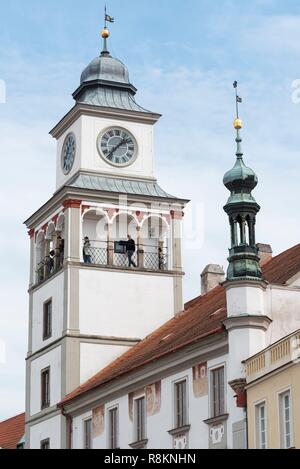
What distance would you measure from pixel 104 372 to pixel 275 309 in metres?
13.2

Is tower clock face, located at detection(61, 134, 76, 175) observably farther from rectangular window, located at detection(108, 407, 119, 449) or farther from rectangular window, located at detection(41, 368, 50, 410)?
rectangular window, located at detection(108, 407, 119, 449)

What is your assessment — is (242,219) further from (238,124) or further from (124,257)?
(124,257)

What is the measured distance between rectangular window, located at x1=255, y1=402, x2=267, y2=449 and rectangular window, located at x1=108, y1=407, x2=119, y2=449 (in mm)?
11563

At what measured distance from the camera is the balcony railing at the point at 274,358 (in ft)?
114

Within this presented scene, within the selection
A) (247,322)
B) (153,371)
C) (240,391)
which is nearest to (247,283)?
(247,322)

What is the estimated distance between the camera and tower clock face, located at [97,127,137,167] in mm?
57156

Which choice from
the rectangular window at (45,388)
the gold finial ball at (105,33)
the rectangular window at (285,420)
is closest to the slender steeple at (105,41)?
the gold finial ball at (105,33)

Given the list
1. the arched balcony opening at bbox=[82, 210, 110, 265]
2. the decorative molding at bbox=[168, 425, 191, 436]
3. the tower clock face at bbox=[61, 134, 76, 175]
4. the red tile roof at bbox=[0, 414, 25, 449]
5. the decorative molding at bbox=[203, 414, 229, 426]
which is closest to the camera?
the decorative molding at bbox=[203, 414, 229, 426]

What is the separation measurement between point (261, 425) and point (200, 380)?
18.7ft

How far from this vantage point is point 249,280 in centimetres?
4019

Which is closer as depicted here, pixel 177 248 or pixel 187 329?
pixel 187 329

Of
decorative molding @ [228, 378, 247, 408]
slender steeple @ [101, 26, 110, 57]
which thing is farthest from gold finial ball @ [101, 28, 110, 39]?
decorative molding @ [228, 378, 247, 408]

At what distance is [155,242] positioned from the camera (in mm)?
57281
